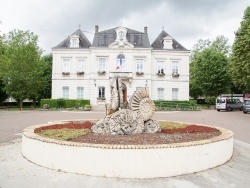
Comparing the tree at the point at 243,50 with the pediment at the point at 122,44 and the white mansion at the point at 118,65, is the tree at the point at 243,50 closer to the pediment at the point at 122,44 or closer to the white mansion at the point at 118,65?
the white mansion at the point at 118,65

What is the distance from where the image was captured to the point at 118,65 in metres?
40.1

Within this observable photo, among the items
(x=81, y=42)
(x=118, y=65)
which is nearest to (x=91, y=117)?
(x=118, y=65)

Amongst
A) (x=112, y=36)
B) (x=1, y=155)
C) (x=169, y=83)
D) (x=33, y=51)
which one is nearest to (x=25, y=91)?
(x=33, y=51)

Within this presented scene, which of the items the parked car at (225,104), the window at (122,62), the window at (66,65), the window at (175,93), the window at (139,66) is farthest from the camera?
the window at (175,93)

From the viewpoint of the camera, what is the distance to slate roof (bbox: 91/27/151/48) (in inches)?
1606

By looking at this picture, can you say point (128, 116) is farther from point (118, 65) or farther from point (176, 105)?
point (118, 65)

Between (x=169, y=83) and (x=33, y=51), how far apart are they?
22.9m

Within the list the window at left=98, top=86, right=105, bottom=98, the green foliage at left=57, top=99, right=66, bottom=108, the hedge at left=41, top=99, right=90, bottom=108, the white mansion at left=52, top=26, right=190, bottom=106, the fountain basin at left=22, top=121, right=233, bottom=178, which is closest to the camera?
the fountain basin at left=22, top=121, right=233, bottom=178

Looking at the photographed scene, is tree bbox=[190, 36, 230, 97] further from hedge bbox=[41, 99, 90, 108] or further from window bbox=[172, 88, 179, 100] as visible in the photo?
hedge bbox=[41, 99, 90, 108]

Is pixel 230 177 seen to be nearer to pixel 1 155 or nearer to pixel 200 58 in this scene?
pixel 1 155

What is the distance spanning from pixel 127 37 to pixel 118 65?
198 inches

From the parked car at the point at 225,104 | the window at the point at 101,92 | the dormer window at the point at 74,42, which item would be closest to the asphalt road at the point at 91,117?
the parked car at the point at 225,104

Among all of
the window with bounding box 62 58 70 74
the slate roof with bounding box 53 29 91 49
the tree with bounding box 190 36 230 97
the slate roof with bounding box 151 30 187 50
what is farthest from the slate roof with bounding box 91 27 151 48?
the tree with bounding box 190 36 230 97

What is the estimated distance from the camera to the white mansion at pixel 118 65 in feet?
131
